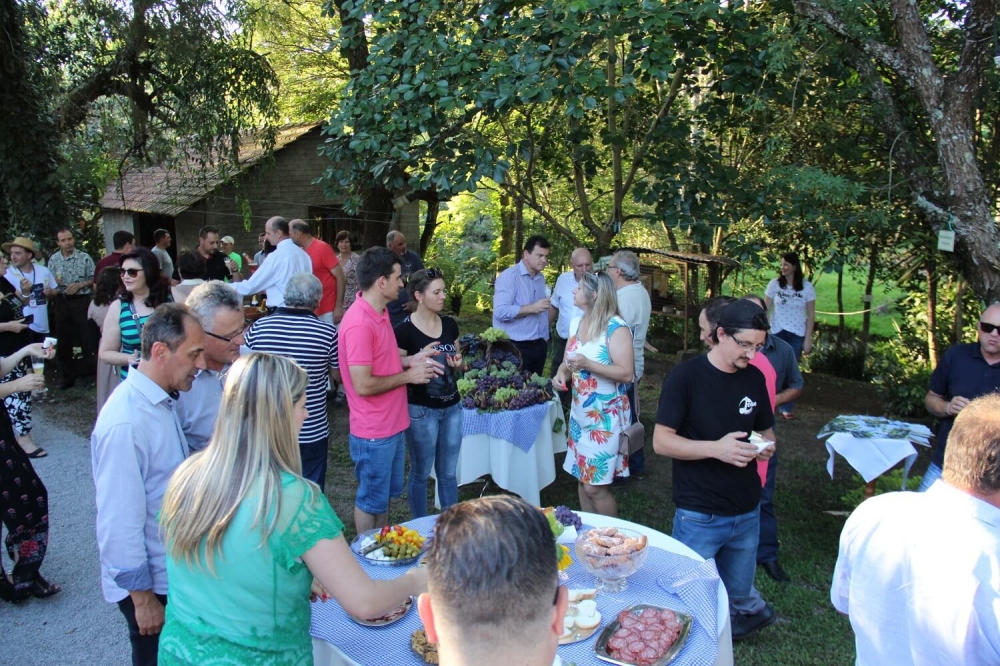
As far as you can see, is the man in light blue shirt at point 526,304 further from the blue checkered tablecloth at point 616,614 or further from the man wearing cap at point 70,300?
the man wearing cap at point 70,300

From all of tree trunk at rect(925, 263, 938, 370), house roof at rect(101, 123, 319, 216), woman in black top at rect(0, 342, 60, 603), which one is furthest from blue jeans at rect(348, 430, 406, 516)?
house roof at rect(101, 123, 319, 216)

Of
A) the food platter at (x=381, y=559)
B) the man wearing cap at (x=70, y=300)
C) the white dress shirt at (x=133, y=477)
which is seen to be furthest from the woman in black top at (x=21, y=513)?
the man wearing cap at (x=70, y=300)

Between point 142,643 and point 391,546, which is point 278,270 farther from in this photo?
point 142,643

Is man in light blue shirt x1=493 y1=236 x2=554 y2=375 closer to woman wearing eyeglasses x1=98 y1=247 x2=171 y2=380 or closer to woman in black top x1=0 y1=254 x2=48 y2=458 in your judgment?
woman wearing eyeglasses x1=98 y1=247 x2=171 y2=380

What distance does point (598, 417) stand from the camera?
4527 millimetres

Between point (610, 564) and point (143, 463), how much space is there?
1.73 meters

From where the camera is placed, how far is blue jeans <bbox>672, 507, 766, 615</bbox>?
10.7 feet

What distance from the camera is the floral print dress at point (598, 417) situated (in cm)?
449

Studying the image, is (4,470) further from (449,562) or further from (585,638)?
(449,562)

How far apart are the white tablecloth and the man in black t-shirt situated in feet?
6.20

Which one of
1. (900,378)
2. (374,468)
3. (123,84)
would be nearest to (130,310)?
(374,468)

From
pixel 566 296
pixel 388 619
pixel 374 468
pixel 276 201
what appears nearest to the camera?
pixel 388 619

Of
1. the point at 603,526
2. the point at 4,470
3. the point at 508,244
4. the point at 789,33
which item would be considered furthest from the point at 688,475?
the point at 508,244

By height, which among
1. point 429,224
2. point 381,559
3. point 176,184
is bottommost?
point 381,559
